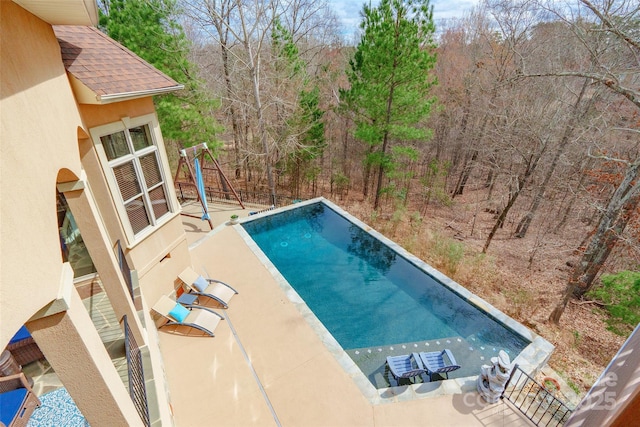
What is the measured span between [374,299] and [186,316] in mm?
5494

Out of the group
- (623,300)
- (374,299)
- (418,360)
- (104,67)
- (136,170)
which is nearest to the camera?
(104,67)

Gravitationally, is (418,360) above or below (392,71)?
below

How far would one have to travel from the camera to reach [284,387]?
597cm

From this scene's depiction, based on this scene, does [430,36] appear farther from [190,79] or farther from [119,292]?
[119,292]

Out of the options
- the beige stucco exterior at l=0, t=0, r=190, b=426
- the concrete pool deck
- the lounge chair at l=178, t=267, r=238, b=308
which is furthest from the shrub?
the beige stucco exterior at l=0, t=0, r=190, b=426

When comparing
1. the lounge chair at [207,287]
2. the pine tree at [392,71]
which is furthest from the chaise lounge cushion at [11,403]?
the pine tree at [392,71]

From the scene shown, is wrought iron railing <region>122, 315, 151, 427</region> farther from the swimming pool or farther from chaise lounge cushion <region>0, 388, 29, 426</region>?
the swimming pool

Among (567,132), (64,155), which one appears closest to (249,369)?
(64,155)

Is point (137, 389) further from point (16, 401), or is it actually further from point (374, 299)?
point (374, 299)

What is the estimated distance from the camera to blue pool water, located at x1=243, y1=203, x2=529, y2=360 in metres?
7.87

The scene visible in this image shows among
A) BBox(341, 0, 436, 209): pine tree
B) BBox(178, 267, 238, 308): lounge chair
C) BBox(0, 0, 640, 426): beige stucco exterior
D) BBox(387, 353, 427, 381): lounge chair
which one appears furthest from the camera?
BBox(341, 0, 436, 209): pine tree

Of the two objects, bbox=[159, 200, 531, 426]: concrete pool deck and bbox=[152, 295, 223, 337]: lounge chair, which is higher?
bbox=[152, 295, 223, 337]: lounge chair

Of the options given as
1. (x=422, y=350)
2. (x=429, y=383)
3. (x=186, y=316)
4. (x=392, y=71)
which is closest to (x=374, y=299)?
(x=422, y=350)

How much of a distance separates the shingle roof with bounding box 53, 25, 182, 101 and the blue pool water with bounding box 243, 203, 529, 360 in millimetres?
6953
